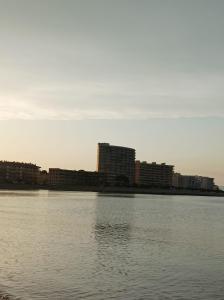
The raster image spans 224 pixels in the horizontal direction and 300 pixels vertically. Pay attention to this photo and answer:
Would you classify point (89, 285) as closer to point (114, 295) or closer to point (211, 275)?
point (114, 295)

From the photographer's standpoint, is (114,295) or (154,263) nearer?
(114,295)

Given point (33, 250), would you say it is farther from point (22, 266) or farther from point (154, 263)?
point (154, 263)

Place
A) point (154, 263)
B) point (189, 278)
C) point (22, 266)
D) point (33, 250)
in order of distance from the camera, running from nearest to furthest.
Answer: point (189, 278), point (22, 266), point (154, 263), point (33, 250)

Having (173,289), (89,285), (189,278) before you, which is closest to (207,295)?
(173,289)

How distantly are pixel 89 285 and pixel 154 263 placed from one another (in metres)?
7.35

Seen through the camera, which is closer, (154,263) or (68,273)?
(68,273)

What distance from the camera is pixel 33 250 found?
33.1m

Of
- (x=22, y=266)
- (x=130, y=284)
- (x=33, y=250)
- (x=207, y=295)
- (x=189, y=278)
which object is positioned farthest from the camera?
(x=33, y=250)

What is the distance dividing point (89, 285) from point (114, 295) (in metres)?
2.16

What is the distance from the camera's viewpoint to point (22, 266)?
26844 millimetres

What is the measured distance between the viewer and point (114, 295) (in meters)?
21.0

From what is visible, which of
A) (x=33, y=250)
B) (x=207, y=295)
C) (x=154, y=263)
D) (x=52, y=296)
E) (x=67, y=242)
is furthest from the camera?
(x=67, y=242)

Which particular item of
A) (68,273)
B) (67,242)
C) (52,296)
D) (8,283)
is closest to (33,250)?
(67,242)

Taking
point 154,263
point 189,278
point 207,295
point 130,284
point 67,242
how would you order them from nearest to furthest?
point 207,295 → point 130,284 → point 189,278 → point 154,263 → point 67,242
